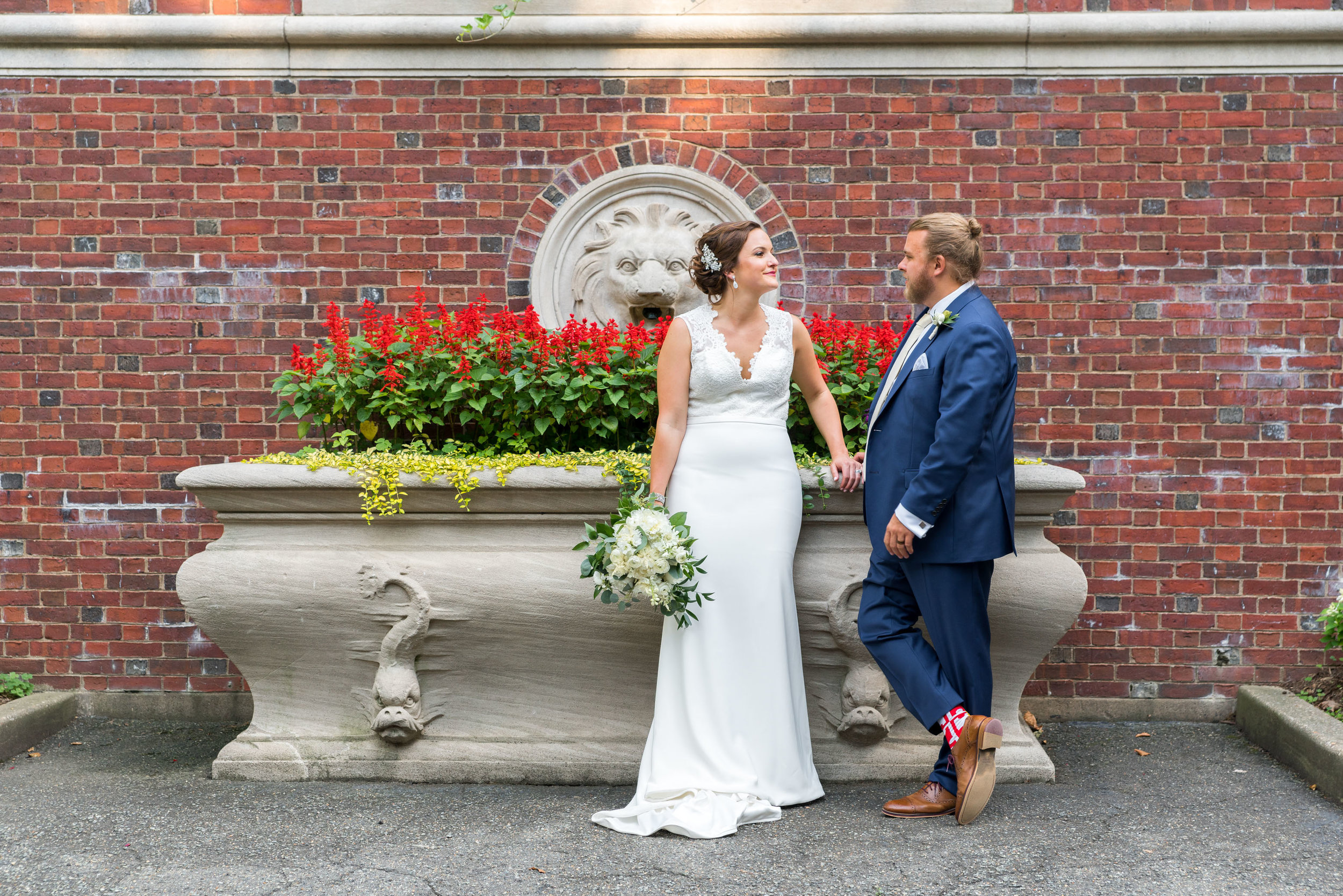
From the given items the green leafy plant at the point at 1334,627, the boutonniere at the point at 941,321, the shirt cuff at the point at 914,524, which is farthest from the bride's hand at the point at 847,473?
the green leafy plant at the point at 1334,627

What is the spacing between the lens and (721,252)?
331 centimetres

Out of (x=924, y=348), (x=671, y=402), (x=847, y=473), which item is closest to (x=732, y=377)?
(x=671, y=402)

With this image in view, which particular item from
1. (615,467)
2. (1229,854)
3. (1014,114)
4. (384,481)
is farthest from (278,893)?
(1014,114)

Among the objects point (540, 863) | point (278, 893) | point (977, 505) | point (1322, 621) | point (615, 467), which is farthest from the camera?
point (1322, 621)

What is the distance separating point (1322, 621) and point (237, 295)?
5.05 meters

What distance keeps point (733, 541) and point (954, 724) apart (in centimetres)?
89

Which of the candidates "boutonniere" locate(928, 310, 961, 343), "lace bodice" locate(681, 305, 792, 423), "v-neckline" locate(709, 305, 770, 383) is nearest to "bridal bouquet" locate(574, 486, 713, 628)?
"lace bodice" locate(681, 305, 792, 423)

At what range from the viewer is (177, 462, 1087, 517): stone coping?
11.3ft

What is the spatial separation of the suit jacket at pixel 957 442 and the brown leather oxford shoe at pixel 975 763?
0.50m

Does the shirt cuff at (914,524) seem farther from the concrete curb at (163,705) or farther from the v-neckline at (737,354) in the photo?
the concrete curb at (163,705)

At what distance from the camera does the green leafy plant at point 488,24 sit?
4.23 meters

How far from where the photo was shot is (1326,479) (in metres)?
4.32

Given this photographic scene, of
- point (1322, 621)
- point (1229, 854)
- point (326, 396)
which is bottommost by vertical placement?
point (1229, 854)

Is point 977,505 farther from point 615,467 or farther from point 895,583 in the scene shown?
point 615,467
